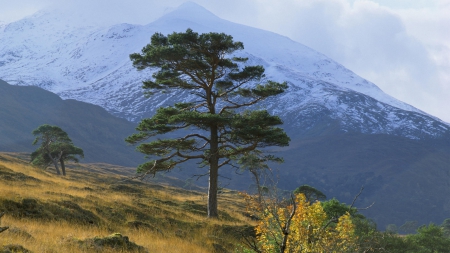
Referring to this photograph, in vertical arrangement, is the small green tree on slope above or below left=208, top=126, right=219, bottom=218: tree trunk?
above

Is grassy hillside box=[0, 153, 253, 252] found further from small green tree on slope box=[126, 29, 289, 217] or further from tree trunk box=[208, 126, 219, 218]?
small green tree on slope box=[126, 29, 289, 217]

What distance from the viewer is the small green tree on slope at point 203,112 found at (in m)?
22.7

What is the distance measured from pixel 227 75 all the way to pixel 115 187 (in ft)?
37.3

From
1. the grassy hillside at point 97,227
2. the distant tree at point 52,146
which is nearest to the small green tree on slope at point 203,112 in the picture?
the grassy hillside at point 97,227

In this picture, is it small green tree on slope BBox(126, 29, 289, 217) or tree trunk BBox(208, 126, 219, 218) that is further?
tree trunk BBox(208, 126, 219, 218)

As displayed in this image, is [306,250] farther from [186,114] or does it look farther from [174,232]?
[186,114]

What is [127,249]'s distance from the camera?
1030 centimetres

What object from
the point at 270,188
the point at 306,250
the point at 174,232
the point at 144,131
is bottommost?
the point at 174,232

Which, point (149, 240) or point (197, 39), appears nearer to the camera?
point (149, 240)

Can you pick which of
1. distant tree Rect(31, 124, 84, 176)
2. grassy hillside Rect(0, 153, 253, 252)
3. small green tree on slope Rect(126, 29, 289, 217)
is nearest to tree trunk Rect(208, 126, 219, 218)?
small green tree on slope Rect(126, 29, 289, 217)

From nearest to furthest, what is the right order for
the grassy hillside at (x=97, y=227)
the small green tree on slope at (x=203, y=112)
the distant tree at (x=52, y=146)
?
1. the grassy hillside at (x=97, y=227)
2. the small green tree on slope at (x=203, y=112)
3. the distant tree at (x=52, y=146)

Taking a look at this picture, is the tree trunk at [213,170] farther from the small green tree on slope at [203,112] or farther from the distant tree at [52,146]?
the distant tree at [52,146]

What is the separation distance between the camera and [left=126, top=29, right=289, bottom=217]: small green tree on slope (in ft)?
74.3

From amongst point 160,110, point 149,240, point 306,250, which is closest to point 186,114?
point 160,110
